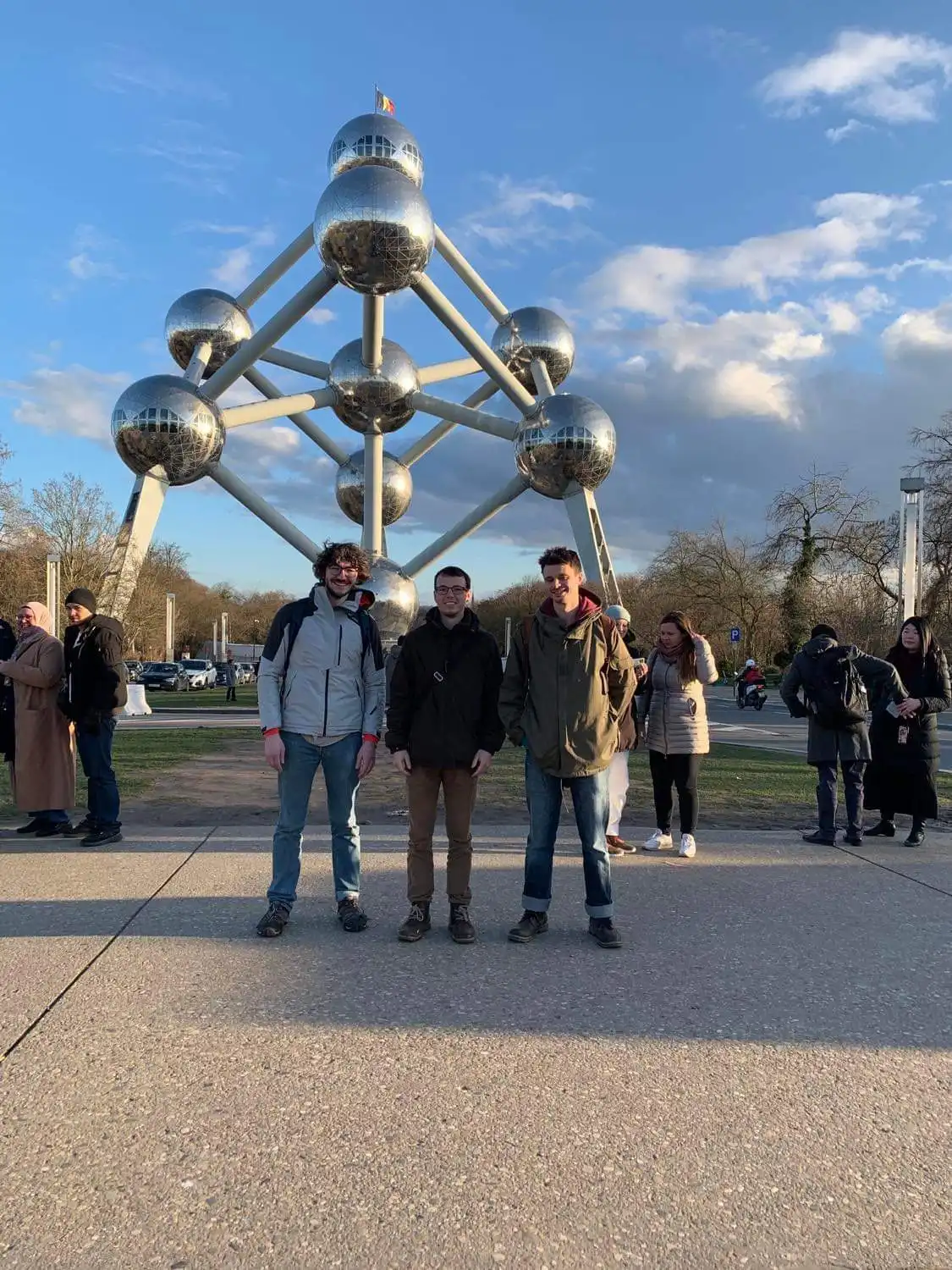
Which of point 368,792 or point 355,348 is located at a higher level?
point 355,348

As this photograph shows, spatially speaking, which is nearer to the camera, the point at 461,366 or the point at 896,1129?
the point at 896,1129

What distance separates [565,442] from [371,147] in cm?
562

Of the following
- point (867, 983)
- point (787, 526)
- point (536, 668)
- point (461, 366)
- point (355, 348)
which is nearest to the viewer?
point (867, 983)

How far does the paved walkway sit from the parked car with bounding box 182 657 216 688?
37856 millimetres

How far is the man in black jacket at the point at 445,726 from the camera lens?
4.61 meters

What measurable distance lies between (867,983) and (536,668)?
1.99 m

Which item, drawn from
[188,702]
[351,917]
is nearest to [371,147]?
[351,917]


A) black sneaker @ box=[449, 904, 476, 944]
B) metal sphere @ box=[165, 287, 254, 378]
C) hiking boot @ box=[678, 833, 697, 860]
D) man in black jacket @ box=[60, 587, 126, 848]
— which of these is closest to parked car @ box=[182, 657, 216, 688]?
metal sphere @ box=[165, 287, 254, 378]

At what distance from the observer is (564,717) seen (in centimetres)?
453

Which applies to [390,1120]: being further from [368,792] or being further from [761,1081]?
[368,792]

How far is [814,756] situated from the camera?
7055 millimetres

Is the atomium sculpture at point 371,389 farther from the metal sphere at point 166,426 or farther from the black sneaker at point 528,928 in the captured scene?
the black sneaker at point 528,928

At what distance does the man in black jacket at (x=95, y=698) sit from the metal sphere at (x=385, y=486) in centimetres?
1239

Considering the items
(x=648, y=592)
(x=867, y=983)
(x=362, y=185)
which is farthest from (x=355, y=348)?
(x=648, y=592)
